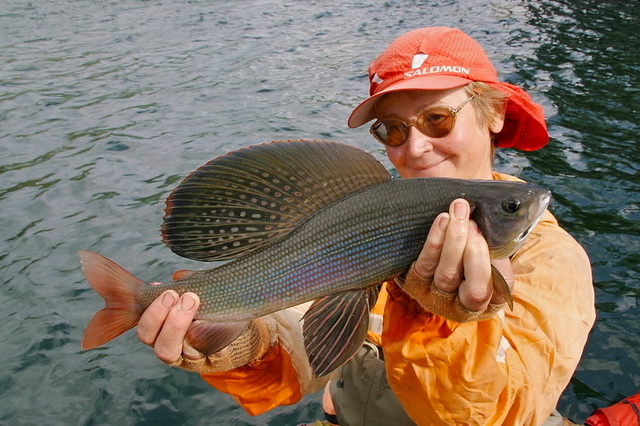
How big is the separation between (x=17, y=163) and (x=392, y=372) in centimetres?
757

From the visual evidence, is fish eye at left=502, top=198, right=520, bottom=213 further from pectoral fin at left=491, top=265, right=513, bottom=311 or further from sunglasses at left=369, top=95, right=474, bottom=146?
sunglasses at left=369, top=95, right=474, bottom=146

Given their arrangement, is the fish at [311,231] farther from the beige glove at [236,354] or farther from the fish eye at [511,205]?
the beige glove at [236,354]

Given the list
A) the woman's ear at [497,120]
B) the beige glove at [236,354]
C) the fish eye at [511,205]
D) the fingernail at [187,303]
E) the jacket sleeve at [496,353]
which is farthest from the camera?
the woman's ear at [497,120]

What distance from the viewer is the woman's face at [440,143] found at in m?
3.27

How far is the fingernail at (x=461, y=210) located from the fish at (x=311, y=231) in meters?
0.09

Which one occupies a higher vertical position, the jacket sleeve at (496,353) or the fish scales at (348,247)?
the fish scales at (348,247)

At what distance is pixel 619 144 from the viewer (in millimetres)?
8711

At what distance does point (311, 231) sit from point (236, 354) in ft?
3.83

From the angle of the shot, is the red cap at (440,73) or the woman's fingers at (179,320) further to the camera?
the red cap at (440,73)

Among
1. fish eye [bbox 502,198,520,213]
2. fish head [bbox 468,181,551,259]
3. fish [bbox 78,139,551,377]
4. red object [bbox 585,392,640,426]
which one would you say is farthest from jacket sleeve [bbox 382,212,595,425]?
red object [bbox 585,392,640,426]

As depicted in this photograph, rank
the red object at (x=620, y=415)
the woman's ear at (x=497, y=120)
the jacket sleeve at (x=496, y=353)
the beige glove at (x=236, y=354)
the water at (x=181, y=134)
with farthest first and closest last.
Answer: the water at (x=181, y=134) → the red object at (x=620, y=415) → the woman's ear at (x=497, y=120) → the beige glove at (x=236, y=354) → the jacket sleeve at (x=496, y=353)

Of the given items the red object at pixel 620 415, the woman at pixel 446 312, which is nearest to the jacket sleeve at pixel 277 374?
the woman at pixel 446 312

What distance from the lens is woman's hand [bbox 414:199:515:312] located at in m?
2.17

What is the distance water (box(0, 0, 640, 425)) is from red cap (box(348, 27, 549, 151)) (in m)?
2.26
